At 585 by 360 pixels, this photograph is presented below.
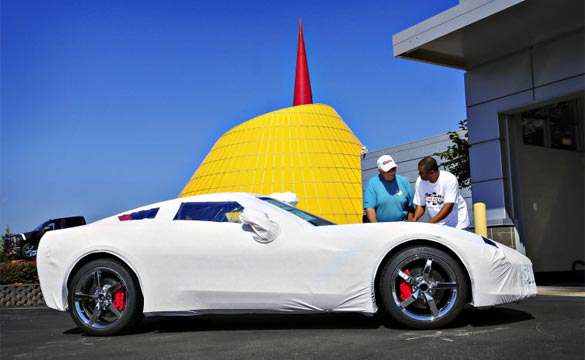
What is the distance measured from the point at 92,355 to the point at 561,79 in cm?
853

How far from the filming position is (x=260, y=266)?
4.74 m

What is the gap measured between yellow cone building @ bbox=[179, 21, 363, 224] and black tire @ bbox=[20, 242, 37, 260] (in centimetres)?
1930

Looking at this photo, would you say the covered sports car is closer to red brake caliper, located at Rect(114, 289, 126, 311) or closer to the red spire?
red brake caliper, located at Rect(114, 289, 126, 311)

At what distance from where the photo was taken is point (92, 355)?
391cm

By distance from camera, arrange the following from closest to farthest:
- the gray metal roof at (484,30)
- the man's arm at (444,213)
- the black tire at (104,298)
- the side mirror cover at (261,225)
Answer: the side mirror cover at (261,225), the black tire at (104,298), the man's arm at (444,213), the gray metal roof at (484,30)

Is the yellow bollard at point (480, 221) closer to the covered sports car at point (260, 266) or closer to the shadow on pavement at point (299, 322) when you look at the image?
the shadow on pavement at point (299, 322)

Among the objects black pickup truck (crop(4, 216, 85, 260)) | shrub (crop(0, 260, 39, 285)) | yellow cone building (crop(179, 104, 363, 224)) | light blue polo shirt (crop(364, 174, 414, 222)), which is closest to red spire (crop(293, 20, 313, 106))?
yellow cone building (crop(179, 104, 363, 224))

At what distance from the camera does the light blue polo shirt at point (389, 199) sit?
6.16 m

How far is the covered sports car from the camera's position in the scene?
177 inches

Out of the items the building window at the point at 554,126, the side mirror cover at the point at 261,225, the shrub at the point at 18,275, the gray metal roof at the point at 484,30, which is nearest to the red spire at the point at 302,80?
the building window at the point at 554,126

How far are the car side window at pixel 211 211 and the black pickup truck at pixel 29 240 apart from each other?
17.3 m

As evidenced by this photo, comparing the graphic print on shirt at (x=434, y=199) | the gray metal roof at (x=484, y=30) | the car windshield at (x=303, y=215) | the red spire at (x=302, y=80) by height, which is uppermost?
the red spire at (x=302, y=80)

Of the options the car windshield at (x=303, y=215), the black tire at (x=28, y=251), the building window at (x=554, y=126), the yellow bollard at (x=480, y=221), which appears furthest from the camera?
the black tire at (x=28, y=251)

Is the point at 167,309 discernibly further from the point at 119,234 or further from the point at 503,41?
the point at 503,41
